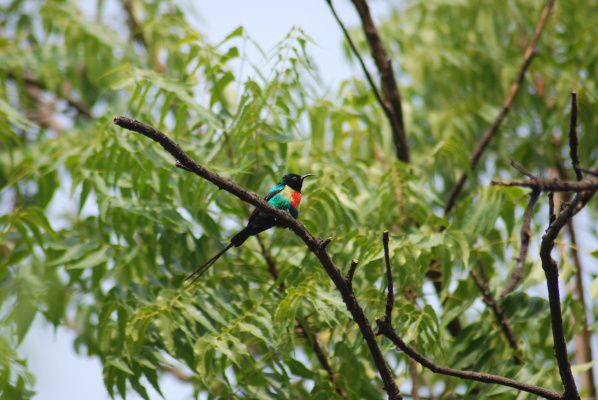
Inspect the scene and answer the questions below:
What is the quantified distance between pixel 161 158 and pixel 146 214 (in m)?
0.44

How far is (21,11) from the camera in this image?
337 inches

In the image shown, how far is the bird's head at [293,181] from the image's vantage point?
5391 mm

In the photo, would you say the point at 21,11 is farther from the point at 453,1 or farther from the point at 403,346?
the point at 403,346

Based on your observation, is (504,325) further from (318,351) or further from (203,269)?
(203,269)

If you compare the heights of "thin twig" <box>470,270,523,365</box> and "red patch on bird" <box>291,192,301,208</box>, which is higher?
"red patch on bird" <box>291,192,301,208</box>

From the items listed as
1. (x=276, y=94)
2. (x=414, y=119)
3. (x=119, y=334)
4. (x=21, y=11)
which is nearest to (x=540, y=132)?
(x=414, y=119)

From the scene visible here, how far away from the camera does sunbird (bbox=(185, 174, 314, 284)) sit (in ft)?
15.7

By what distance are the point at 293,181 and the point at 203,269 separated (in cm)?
98

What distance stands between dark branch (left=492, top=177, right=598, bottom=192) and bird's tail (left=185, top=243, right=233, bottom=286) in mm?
2146

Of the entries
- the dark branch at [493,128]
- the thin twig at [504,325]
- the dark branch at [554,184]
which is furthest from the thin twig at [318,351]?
the dark branch at [554,184]

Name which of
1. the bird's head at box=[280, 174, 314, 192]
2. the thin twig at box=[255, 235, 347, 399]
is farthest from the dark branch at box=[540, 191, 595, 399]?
the bird's head at box=[280, 174, 314, 192]

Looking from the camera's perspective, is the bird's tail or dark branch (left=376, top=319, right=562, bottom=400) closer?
dark branch (left=376, top=319, right=562, bottom=400)

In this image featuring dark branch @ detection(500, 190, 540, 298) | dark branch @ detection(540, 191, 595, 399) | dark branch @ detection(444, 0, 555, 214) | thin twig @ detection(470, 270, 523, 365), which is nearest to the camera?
dark branch @ detection(540, 191, 595, 399)

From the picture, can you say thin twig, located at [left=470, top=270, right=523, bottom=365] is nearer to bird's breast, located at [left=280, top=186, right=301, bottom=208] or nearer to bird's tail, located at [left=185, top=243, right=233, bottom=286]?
bird's breast, located at [left=280, top=186, right=301, bottom=208]
